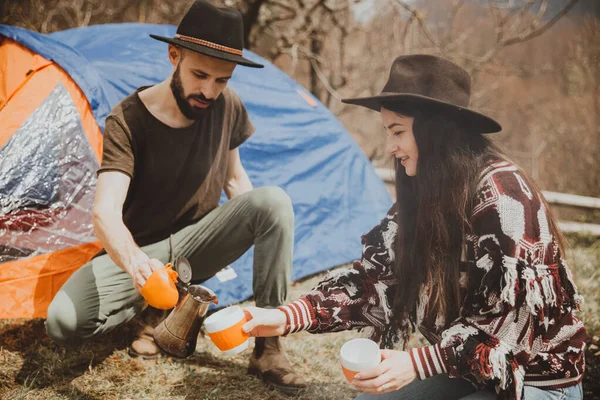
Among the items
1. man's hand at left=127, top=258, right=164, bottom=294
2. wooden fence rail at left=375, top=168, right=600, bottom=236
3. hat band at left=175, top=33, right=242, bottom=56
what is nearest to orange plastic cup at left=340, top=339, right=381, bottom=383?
man's hand at left=127, top=258, right=164, bottom=294

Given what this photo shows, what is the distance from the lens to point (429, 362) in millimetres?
1451

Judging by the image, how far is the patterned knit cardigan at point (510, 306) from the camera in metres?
1.40

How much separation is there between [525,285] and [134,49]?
2549mm

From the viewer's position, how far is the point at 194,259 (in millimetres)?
Answer: 2312

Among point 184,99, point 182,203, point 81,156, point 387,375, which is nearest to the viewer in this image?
point 387,375

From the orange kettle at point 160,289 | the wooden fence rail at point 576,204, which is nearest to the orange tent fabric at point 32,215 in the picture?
the orange kettle at point 160,289

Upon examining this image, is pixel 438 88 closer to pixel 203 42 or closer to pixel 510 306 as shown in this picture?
pixel 510 306

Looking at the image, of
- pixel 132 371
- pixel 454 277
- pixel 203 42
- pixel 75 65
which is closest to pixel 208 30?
pixel 203 42

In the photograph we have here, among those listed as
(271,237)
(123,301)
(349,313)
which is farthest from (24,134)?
(349,313)

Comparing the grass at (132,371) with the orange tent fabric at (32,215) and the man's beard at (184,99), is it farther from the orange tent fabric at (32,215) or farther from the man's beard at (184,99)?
the man's beard at (184,99)

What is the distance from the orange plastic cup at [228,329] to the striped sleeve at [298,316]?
15 centimetres

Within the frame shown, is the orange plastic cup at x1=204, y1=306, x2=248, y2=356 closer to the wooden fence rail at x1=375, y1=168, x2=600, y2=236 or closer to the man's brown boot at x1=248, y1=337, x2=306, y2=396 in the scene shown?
the man's brown boot at x1=248, y1=337, x2=306, y2=396

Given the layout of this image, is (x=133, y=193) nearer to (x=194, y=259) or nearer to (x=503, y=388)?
(x=194, y=259)

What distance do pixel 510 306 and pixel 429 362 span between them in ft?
0.82
